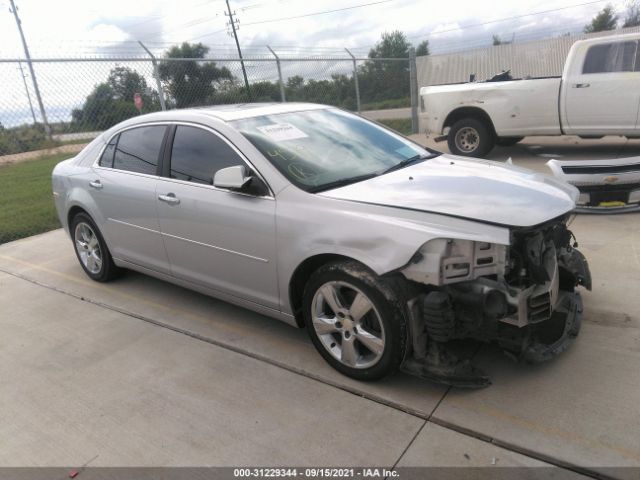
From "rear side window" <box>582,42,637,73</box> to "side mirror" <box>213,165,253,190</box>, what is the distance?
24.3 ft

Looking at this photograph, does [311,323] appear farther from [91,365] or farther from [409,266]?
[91,365]

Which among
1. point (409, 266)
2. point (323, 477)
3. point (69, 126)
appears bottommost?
point (323, 477)

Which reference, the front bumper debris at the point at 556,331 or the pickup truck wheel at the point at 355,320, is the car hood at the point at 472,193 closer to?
the pickup truck wheel at the point at 355,320

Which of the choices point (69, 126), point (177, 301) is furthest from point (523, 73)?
point (177, 301)

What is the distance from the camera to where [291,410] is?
288cm

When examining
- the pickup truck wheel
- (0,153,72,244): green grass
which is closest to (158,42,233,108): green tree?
(0,153,72,244): green grass

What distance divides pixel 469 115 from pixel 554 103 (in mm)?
1485

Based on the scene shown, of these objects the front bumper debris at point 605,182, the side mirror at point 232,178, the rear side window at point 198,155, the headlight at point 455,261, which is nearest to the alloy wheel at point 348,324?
the headlight at point 455,261

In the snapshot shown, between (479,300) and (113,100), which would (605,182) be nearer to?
(479,300)

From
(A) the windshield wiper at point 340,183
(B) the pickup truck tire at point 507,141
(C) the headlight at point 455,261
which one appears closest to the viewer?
(C) the headlight at point 455,261

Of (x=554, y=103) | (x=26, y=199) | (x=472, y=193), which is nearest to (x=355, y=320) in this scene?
(x=472, y=193)

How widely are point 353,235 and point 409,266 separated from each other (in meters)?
0.37

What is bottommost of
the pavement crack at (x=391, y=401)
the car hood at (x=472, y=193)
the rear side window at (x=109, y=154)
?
the pavement crack at (x=391, y=401)

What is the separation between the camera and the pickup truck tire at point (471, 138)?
938cm
